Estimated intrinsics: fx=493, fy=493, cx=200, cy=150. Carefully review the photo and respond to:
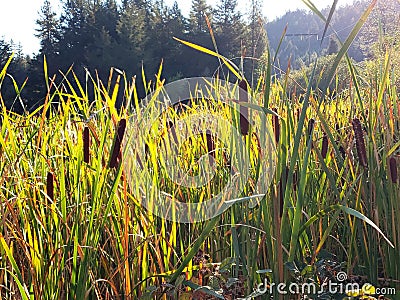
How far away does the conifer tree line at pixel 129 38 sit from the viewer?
26.9 meters

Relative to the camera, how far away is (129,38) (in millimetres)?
27484

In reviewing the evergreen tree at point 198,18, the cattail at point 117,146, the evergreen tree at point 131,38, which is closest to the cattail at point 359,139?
the cattail at point 117,146

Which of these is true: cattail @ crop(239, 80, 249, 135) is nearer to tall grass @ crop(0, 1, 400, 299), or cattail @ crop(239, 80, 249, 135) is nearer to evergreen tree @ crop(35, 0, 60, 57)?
tall grass @ crop(0, 1, 400, 299)

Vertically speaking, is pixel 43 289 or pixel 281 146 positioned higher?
pixel 281 146

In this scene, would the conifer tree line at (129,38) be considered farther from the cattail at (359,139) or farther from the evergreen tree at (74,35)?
the cattail at (359,139)

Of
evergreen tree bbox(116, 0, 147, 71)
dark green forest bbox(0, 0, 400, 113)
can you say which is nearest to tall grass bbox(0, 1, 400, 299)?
dark green forest bbox(0, 0, 400, 113)

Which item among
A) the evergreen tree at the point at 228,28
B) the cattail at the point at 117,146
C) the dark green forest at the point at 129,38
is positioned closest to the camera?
the cattail at the point at 117,146

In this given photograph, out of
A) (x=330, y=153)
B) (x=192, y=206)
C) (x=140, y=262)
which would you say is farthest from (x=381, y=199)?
(x=140, y=262)

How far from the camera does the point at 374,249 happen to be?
1.10 m

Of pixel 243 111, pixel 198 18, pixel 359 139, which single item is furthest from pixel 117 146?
pixel 198 18

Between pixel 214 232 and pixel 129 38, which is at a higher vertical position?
pixel 129 38

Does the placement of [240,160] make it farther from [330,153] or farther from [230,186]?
[330,153]

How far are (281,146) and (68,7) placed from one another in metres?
32.2

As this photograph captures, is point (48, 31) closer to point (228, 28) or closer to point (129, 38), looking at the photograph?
point (129, 38)
